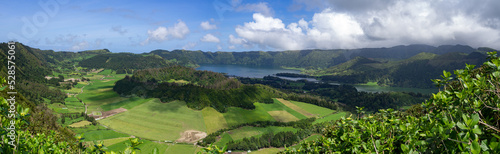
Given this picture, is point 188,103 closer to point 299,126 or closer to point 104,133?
point 104,133

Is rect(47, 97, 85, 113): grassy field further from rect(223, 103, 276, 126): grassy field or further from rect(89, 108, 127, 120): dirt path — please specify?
rect(223, 103, 276, 126): grassy field

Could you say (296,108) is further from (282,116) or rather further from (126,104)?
(126,104)

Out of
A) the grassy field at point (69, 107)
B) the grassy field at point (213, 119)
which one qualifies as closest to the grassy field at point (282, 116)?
the grassy field at point (213, 119)

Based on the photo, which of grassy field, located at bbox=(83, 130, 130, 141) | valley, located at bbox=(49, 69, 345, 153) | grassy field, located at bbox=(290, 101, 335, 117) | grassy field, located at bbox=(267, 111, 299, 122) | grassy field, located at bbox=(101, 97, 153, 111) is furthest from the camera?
grassy field, located at bbox=(290, 101, 335, 117)

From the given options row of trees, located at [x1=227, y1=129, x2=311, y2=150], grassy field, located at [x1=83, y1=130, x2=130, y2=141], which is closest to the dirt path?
grassy field, located at [x1=83, y1=130, x2=130, y2=141]

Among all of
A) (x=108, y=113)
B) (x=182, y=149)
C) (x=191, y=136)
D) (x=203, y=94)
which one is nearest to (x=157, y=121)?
(x=191, y=136)

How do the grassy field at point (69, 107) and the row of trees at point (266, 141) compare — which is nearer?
the row of trees at point (266, 141)

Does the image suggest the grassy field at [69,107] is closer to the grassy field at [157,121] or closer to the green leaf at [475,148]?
the grassy field at [157,121]
